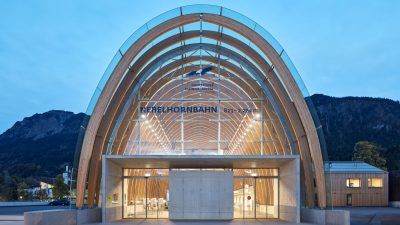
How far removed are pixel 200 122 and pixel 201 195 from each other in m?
5.88

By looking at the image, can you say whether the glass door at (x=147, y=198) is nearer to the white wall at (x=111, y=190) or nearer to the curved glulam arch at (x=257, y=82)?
the white wall at (x=111, y=190)

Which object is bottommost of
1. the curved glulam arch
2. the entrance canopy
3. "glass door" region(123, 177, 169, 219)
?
"glass door" region(123, 177, 169, 219)

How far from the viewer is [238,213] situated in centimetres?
3394

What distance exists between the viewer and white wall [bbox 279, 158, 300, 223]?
27703mm

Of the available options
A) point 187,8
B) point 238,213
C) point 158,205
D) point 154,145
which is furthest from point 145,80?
point 238,213

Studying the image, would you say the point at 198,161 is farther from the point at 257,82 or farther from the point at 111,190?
the point at 257,82

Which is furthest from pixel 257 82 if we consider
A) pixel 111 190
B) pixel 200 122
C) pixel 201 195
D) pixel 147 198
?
pixel 111 190

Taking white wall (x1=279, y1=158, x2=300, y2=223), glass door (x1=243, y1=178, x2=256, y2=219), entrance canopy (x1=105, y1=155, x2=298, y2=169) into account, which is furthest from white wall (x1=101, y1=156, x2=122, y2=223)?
white wall (x1=279, y1=158, x2=300, y2=223)

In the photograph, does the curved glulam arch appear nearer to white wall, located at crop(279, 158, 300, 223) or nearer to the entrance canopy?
white wall, located at crop(279, 158, 300, 223)

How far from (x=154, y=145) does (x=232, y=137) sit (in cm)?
475

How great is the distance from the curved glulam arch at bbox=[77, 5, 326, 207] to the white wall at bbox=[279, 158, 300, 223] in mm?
993

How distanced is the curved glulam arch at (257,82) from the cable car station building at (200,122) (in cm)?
5

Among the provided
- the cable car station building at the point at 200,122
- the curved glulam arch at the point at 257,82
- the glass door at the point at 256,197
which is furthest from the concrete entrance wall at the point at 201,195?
the curved glulam arch at the point at 257,82

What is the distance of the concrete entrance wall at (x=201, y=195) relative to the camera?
30.5 m
